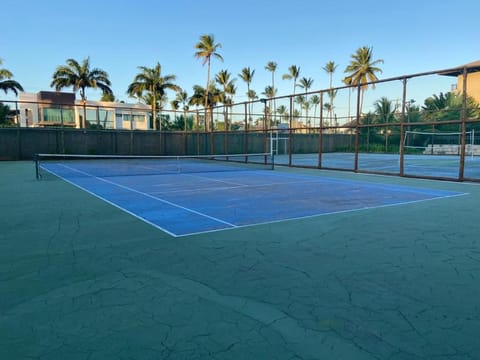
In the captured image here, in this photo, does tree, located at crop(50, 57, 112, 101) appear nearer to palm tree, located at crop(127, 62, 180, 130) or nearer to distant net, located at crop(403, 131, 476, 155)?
palm tree, located at crop(127, 62, 180, 130)

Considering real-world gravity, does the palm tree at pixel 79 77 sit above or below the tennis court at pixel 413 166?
above

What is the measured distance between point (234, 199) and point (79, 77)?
3320 cm

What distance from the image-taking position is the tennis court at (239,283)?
97.7 inches

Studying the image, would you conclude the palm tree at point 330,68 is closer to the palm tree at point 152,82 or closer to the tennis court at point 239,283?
the palm tree at point 152,82

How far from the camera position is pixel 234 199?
8555 millimetres

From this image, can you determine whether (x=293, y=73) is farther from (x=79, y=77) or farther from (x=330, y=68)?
(x=79, y=77)

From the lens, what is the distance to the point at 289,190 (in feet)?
33.6

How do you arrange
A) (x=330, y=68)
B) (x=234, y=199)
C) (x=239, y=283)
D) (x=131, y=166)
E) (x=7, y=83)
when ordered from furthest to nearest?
(x=330, y=68)
(x=7, y=83)
(x=131, y=166)
(x=234, y=199)
(x=239, y=283)

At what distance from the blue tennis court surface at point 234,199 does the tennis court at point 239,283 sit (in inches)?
3.6

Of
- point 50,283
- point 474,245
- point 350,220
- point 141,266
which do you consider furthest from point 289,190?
point 50,283

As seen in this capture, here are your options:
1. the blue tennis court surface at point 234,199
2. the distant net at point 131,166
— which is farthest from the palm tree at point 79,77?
the blue tennis court surface at point 234,199

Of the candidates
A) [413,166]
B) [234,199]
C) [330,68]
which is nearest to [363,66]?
[330,68]

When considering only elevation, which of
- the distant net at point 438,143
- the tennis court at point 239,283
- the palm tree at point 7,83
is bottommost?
the tennis court at point 239,283

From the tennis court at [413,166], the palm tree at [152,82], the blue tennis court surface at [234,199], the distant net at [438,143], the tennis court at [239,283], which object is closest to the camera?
the tennis court at [239,283]
